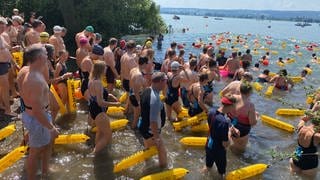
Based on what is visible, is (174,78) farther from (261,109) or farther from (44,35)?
(261,109)

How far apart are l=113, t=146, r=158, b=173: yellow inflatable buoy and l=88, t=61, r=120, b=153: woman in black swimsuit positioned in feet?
2.31

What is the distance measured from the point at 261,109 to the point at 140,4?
68.1ft

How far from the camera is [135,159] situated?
6.93 metres

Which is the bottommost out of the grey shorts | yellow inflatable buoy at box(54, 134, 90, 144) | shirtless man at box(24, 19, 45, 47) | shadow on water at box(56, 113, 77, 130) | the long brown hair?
shadow on water at box(56, 113, 77, 130)

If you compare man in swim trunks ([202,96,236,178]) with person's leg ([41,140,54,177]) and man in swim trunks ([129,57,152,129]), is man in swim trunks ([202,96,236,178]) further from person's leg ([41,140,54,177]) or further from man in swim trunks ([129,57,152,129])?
person's leg ([41,140,54,177])

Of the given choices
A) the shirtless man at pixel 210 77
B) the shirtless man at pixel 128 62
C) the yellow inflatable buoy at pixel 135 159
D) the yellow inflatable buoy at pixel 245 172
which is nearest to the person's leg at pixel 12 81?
the shirtless man at pixel 128 62

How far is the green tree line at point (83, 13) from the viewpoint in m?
28.2

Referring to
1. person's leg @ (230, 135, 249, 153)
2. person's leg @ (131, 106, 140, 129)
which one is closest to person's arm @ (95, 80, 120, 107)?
person's leg @ (131, 106, 140, 129)

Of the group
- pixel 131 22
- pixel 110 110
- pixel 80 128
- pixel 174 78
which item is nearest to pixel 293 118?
pixel 174 78

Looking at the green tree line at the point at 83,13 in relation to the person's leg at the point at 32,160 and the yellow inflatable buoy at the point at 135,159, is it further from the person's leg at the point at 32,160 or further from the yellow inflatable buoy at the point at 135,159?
the person's leg at the point at 32,160

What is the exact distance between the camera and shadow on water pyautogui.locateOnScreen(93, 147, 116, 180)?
274 inches

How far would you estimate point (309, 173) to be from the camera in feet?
Result: 24.4

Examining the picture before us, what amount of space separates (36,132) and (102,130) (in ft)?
6.48

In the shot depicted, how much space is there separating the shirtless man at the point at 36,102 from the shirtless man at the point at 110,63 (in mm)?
5007
